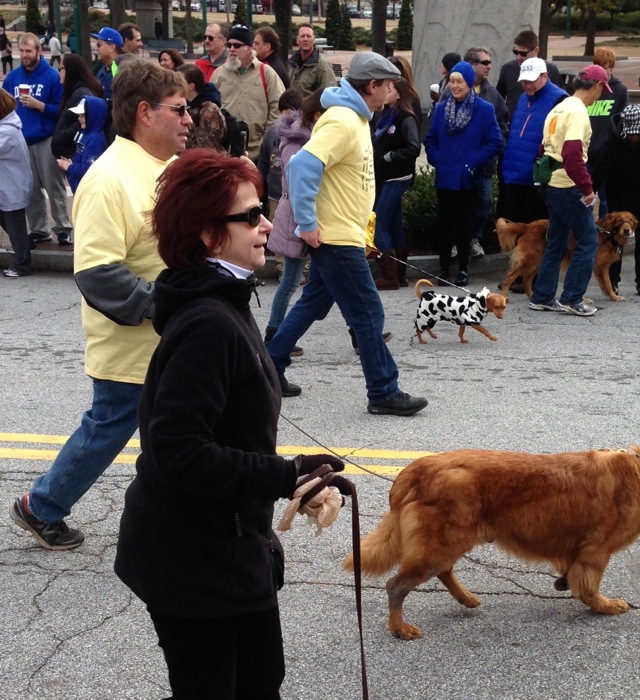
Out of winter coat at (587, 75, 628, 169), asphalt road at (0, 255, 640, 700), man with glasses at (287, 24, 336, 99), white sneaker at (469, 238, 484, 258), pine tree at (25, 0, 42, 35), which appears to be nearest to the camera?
asphalt road at (0, 255, 640, 700)

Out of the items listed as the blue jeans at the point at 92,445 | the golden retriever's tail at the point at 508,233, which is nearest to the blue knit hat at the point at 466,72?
the golden retriever's tail at the point at 508,233

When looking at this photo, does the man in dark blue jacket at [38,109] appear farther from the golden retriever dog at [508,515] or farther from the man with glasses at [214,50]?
the golden retriever dog at [508,515]

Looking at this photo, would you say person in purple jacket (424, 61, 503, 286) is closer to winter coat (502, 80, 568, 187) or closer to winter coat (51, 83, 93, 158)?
winter coat (502, 80, 568, 187)

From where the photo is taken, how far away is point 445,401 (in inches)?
261

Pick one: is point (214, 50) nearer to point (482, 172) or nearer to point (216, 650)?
point (482, 172)

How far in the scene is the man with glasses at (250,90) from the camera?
10578 millimetres

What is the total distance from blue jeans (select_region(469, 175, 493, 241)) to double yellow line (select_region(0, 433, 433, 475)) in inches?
181

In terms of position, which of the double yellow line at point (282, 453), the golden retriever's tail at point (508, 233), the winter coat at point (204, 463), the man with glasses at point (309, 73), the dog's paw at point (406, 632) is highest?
the man with glasses at point (309, 73)

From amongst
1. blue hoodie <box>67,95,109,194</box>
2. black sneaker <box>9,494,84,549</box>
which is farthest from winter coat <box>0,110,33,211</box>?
black sneaker <box>9,494,84,549</box>

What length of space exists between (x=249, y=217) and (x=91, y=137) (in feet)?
25.9

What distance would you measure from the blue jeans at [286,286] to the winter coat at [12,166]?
393cm

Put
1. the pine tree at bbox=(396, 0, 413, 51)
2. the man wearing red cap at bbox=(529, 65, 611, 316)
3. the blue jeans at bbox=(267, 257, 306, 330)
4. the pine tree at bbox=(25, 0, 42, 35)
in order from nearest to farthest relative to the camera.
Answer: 1. the blue jeans at bbox=(267, 257, 306, 330)
2. the man wearing red cap at bbox=(529, 65, 611, 316)
3. the pine tree at bbox=(25, 0, 42, 35)
4. the pine tree at bbox=(396, 0, 413, 51)

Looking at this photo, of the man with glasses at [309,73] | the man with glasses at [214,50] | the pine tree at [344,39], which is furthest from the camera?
the pine tree at [344,39]

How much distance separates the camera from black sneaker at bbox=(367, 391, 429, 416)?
6277mm
